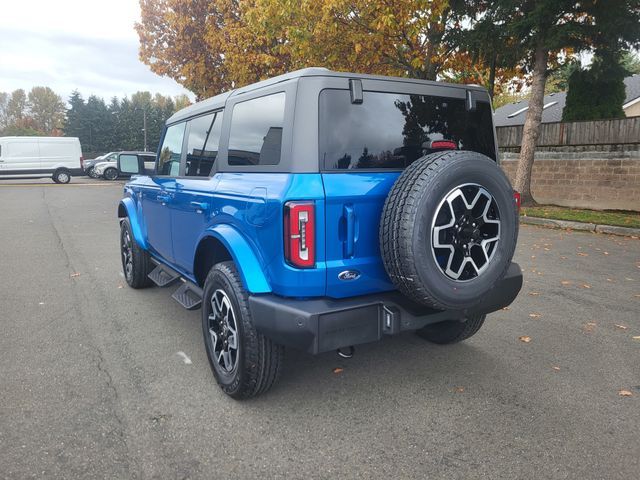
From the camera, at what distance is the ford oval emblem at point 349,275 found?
A: 269 centimetres

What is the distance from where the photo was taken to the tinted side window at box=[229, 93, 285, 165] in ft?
9.33

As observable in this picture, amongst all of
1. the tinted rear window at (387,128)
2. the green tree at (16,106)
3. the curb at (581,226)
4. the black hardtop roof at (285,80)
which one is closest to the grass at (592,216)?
the curb at (581,226)

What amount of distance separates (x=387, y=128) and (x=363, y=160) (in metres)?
0.27

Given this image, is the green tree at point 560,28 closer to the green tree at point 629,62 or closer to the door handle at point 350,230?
the green tree at point 629,62

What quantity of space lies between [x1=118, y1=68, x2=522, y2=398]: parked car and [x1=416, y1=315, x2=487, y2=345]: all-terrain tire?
567 mm

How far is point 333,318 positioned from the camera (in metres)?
2.58

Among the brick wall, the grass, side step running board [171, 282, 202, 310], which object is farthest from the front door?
the brick wall

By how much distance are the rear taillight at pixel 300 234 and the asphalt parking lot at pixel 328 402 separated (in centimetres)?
98

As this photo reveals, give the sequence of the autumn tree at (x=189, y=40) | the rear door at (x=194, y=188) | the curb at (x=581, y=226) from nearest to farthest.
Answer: the rear door at (x=194, y=188) → the curb at (x=581, y=226) → the autumn tree at (x=189, y=40)

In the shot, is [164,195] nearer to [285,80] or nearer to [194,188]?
[194,188]

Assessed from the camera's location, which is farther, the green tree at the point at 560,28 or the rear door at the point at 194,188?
the green tree at the point at 560,28

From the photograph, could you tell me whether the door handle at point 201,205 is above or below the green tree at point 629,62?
below

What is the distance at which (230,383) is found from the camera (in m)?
3.01

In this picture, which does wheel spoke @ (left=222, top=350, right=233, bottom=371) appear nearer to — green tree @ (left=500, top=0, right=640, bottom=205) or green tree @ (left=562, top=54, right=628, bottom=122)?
green tree @ (left=500, top=0, right=640, bottom=205)
